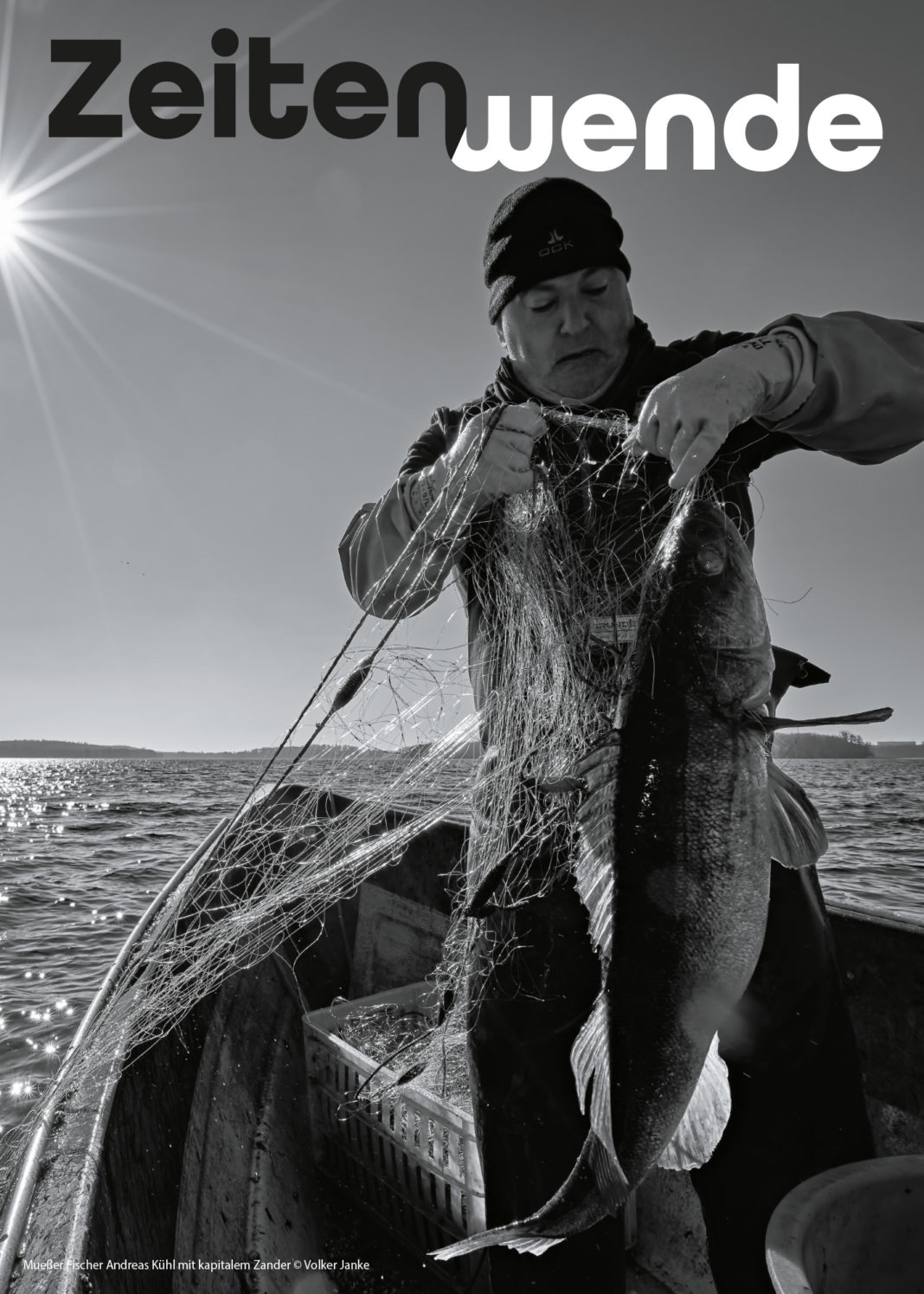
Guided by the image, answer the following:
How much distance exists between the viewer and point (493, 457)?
2.71 meters

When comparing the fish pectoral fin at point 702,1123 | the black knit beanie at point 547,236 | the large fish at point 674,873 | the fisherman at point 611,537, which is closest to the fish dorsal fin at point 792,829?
the large fish at point 674,873

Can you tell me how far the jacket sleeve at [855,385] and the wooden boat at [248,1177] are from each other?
7.31ft

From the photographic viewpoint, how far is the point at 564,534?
2969mm

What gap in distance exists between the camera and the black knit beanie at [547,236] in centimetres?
317

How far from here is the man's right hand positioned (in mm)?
2711

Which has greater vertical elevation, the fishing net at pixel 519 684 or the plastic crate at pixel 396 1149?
the fishing net at pixel 519 684

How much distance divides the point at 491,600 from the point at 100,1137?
232 centimetres

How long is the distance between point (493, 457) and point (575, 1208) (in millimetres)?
2236

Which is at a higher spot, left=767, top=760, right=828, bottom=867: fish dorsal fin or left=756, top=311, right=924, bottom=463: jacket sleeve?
left=756, top=311, right=924, bottom=463: jacket sleeve

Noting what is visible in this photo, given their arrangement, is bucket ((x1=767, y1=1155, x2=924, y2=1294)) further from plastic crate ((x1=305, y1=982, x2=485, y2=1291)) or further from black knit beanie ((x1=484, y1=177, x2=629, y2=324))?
black knit beanie ((x1=484, y1=177, x2=629, y2=324))

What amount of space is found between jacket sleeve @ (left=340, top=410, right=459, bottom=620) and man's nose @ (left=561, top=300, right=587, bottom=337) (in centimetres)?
90

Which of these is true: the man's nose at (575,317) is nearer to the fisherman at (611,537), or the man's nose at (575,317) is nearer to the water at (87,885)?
the fisherman at (611,537)

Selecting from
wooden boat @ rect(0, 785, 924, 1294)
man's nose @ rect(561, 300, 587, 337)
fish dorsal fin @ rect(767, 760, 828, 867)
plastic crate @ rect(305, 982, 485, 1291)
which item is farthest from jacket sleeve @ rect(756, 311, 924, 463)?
plastic crate @ rect(305, 982, 485, 1291)

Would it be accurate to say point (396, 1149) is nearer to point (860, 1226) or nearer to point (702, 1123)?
point (702, 1123)
